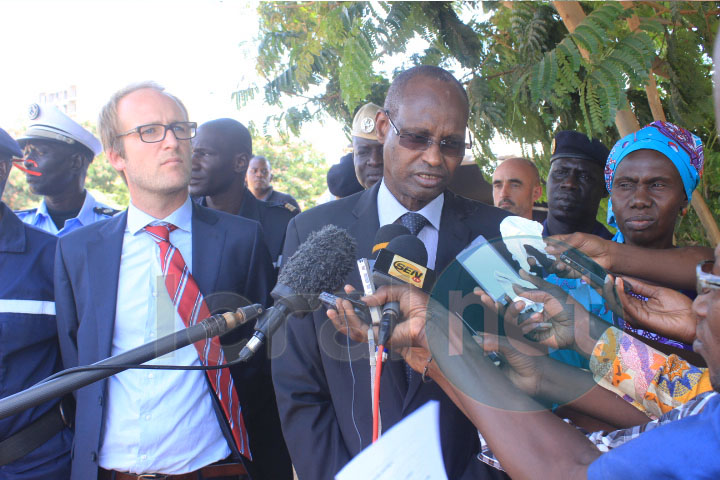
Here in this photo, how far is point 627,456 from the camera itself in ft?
3.93

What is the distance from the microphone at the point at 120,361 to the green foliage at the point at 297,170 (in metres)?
21.3

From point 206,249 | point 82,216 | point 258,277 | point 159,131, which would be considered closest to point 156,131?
point 159,131

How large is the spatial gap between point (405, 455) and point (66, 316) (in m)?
1.87

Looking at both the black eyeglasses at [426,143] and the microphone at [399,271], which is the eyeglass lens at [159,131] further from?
the microphone at [399,271]

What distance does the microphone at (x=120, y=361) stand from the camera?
4.63 feet

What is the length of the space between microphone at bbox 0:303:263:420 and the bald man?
370 cm

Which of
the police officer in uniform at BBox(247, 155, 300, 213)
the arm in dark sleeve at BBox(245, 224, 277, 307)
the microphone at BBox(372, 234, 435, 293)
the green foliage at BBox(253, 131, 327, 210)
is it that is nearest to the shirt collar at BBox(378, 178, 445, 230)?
the arm in dark sleeve at BBox(245, 224, 277, 307)

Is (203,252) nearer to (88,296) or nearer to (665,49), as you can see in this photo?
(88,296)

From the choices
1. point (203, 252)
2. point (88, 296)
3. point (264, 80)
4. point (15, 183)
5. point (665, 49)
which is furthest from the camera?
point (15, 183)

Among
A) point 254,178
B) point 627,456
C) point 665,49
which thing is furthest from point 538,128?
point 254,178

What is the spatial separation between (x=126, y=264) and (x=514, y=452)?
196cm

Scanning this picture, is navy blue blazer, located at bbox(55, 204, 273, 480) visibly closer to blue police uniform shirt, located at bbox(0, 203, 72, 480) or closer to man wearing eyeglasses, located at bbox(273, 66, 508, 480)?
blue police uniform shirt, located at bbox(0, 203, 72, 480)

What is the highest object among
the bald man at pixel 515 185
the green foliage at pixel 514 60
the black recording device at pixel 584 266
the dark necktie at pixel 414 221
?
the green foliage at pixel 514 60

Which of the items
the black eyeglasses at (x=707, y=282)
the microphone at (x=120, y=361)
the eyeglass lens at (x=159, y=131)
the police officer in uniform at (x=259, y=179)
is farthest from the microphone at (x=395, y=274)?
the police officer in uniform at (x=259, y=179)
